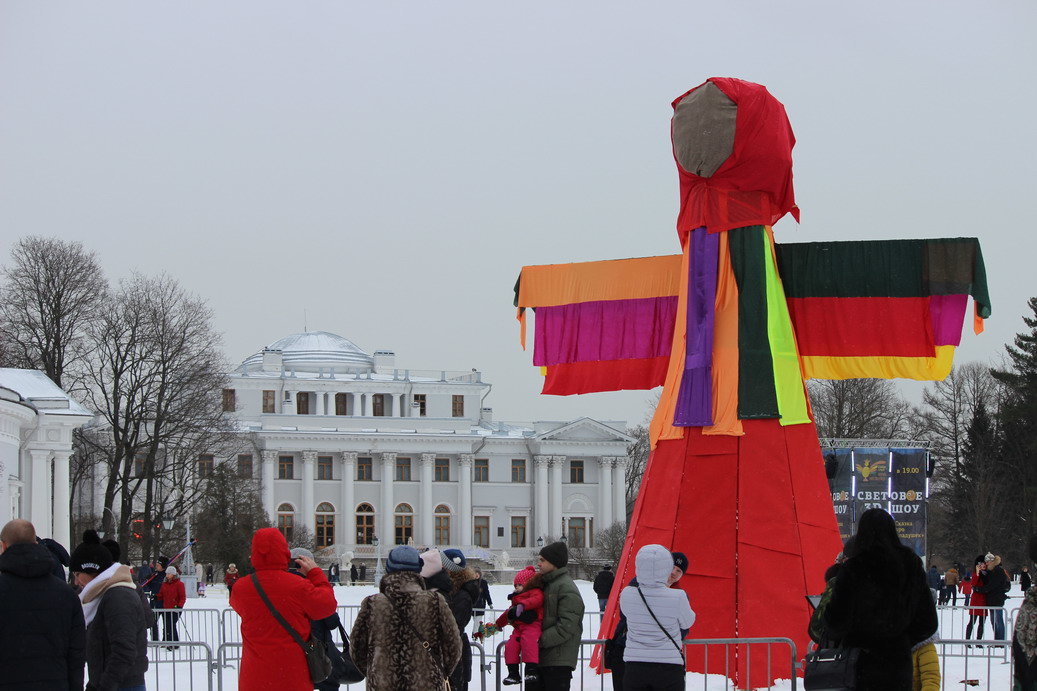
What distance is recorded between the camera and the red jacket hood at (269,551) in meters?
6.70

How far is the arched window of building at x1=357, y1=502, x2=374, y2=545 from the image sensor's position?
2795 inches

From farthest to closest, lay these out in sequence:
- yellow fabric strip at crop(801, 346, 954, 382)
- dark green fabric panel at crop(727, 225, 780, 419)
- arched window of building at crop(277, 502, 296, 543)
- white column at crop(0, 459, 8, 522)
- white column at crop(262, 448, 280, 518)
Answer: white column at crop(262, 448, 280, 518)
arched window of building at crop(277, 502, 296, 543)
white column at crop(0, 459, 8, 522)
yellow fabric strip at crop(801, 346, 954, 382)
dark green fabric panel at crop(727, 225, 780, 419)

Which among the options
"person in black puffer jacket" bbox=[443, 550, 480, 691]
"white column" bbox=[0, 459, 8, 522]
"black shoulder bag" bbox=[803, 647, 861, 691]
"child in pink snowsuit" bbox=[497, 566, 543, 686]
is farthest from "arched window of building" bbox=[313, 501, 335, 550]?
"black shoulder bag" bbox=[803, 647, 861, 691]

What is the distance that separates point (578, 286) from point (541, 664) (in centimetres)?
508

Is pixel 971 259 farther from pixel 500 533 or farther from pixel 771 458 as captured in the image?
pixel 500 533

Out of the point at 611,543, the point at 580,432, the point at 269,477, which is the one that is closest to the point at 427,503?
the point at 269,477

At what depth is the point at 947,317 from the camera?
467 inches

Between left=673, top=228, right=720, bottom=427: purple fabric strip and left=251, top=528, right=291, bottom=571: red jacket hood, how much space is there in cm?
554

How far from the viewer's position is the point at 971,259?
38.5ft

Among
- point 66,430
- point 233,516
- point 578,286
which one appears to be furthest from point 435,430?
point 578,286

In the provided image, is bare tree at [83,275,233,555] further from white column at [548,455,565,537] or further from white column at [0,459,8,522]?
white column at [548,455,565,537]

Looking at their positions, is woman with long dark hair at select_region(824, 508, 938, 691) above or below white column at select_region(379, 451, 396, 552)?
above

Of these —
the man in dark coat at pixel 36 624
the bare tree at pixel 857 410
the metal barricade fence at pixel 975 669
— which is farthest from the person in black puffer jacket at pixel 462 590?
the bare tree at pixel 857 410

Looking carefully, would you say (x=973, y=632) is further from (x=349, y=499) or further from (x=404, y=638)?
(x=349, y=499)
